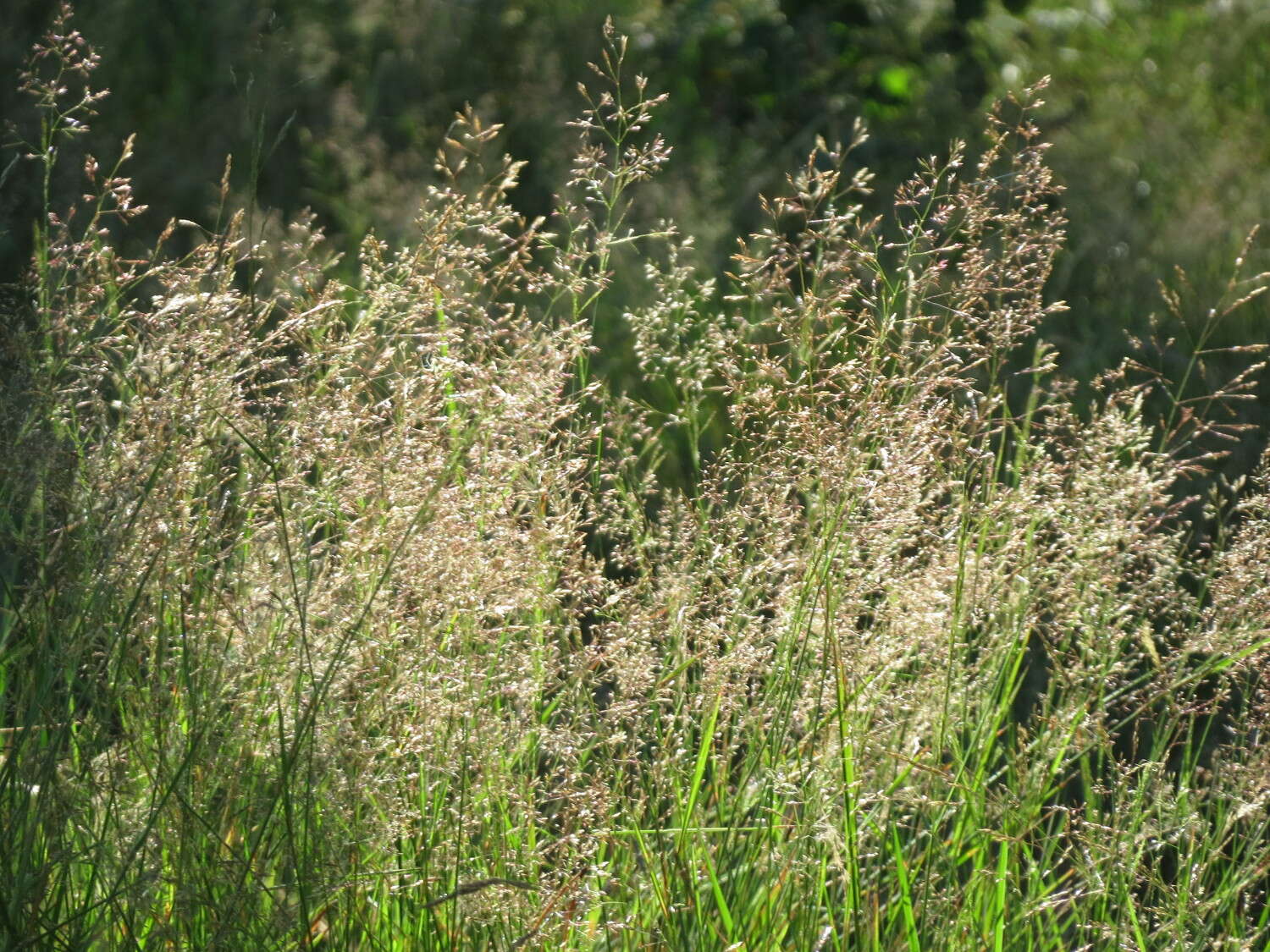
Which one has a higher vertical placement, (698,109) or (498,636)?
(698,109)

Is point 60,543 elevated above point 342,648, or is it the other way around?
point 60,543

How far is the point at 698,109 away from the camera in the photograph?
20.2 ft

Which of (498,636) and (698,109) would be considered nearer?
(498,636)

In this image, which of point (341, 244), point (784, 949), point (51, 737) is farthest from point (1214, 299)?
point (51, 737)

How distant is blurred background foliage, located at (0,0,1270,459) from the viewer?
482 centimetres

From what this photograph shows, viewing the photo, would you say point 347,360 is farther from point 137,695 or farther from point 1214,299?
point 1214,299

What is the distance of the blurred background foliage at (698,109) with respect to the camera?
15.8 feet

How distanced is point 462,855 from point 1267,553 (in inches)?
42.1

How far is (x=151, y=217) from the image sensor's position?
17.1ft

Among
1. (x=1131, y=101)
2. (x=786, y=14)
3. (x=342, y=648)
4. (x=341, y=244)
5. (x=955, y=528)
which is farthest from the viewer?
(x=1131, y=101)

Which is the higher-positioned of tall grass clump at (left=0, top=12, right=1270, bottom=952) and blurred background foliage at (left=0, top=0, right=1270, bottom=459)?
blurred background foliage at (left=0, top=0, right=1270, bottom=459)

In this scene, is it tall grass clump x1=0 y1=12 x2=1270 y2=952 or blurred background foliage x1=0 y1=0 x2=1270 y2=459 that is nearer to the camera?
tall grass clump x1=0 y1=12 x2=1270 y2=952

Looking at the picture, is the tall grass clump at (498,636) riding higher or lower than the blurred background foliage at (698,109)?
lower

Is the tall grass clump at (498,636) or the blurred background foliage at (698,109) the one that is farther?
the blurred background foliage at (698,109)
